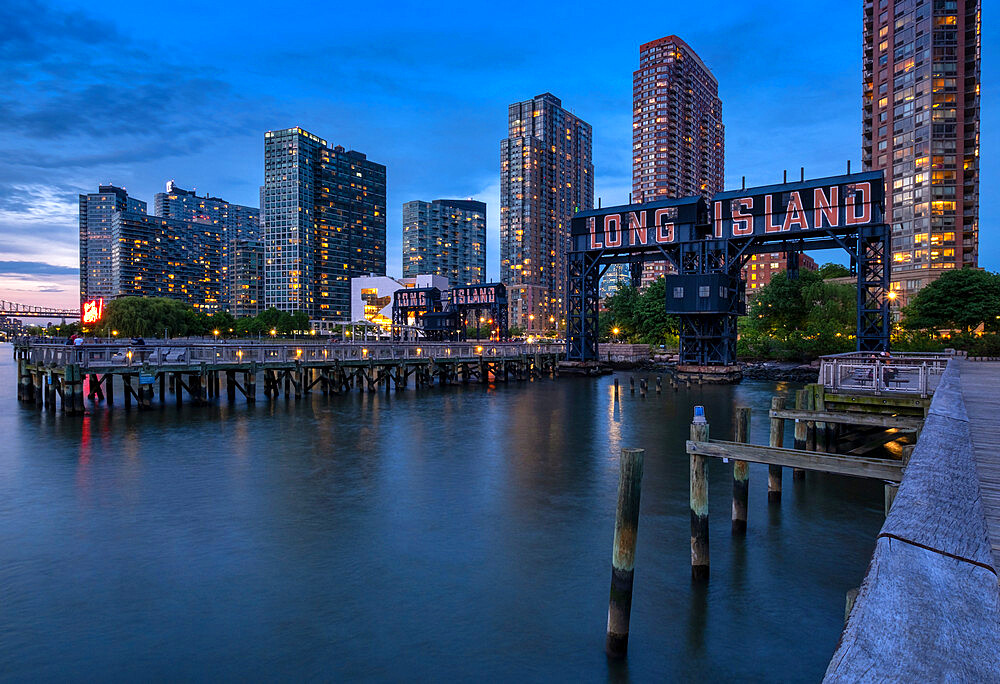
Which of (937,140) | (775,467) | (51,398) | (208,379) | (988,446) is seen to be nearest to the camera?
(988,446)

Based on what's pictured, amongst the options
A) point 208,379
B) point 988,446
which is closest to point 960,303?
point 988,446

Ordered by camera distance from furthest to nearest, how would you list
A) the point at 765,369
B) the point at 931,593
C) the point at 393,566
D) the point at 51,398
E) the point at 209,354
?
the point at 765,369 < the point at 209,354 < the point at 51,398 < the point at 393,566 < the point at 931,593

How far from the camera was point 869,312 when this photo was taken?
51.8 metres

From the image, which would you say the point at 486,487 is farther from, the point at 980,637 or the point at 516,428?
the point at 980,637

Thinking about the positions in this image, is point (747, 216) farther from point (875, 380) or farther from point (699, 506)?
point (699, 506)

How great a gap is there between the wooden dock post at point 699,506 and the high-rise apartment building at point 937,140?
A: 116 m

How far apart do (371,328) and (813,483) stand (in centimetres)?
14884

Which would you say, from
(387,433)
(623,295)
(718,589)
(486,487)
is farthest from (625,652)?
(623,295)

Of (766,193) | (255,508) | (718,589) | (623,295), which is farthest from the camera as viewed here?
(623,295)

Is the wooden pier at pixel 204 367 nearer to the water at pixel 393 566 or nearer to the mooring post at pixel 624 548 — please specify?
the water at pixel 393 566

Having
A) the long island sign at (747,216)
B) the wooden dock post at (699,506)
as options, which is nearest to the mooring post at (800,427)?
the wooden dock post at (699,506)

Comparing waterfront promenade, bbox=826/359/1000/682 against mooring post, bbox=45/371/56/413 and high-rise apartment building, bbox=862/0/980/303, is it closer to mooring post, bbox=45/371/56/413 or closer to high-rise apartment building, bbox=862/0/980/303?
mooring post, bbox=45/371/56/413

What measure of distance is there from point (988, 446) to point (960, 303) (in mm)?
79467

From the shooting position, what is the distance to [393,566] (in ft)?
44.9
